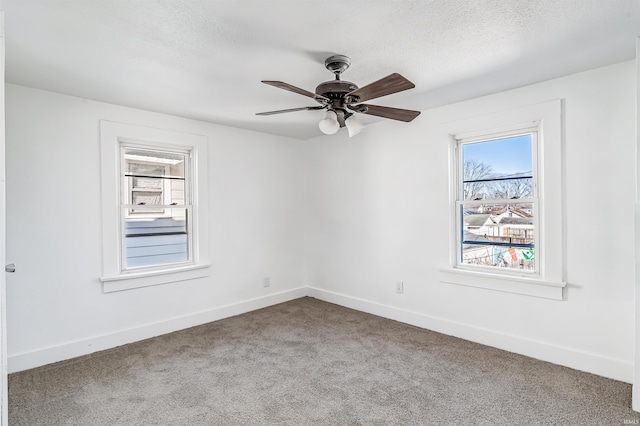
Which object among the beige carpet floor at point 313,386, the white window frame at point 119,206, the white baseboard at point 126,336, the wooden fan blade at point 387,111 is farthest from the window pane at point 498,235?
the white window frame at point 119,206

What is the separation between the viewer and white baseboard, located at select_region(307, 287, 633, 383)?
7.99ft

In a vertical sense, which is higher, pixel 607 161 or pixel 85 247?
pixel 607 161

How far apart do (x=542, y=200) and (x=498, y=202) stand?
0.36 meters

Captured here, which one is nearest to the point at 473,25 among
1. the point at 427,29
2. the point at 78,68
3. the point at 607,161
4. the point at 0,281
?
the point at 427,29

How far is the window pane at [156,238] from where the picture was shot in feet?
11.0

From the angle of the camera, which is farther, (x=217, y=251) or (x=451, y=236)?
(x=217, y=251)

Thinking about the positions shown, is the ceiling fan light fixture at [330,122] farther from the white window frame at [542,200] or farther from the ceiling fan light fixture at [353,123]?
the white window frame at [542,200]

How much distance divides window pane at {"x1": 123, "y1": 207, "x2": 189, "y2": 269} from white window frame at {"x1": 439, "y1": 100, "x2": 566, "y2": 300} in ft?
9.47

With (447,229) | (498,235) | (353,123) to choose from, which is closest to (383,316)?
(447,229)

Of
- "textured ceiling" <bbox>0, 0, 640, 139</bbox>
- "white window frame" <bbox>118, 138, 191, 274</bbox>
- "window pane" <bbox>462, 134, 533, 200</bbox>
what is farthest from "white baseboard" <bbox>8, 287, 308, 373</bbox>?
"window pane" <bbox>462, 134, 533, 200</bbox>

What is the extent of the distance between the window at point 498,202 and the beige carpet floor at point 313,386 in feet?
2.70

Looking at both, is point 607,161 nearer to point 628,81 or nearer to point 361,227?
point 628,81

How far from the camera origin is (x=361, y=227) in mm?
4117

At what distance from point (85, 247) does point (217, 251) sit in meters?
1.27
